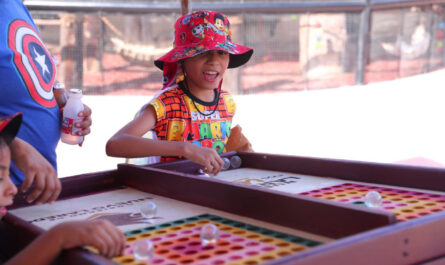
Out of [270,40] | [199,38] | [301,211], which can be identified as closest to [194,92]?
[199,38]

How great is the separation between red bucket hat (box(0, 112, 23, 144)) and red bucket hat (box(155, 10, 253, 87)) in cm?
117

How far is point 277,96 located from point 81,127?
5674 mm

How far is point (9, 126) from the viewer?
1.05m

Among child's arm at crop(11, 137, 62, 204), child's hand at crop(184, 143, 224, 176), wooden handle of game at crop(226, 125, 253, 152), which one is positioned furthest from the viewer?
wooden handle of game at crop(226, 125, 253, 152)

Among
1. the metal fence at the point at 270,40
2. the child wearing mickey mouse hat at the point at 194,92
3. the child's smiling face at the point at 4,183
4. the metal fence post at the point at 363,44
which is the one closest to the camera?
the child's smiling face at the point at 4,183

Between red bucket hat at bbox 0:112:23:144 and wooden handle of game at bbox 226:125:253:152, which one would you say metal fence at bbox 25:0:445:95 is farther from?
red bucket hat at bbox 0:112:23:144

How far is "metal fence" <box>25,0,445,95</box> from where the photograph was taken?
20.5 ft

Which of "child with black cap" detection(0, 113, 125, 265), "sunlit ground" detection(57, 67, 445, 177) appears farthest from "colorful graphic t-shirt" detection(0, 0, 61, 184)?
"sunlit ground" detection(57, 67, 445, 177)

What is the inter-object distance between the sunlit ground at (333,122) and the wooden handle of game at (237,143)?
122 inches

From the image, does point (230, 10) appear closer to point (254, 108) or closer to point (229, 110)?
point (254, 108)

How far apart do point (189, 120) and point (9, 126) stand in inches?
49.5

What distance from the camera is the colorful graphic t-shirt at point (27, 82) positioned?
1598 mm

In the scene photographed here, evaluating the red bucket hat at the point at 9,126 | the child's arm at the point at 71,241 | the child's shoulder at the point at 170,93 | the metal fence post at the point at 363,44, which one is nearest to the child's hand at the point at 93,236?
the child's arm at the point at 71,241

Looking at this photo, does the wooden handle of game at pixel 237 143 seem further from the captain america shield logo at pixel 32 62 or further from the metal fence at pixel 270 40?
the metal fence at pixel 270 40
